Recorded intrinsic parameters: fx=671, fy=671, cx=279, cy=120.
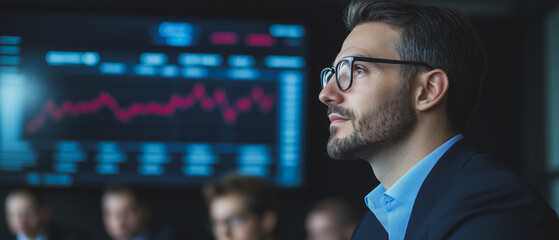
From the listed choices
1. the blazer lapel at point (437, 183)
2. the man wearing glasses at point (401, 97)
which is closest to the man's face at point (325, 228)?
the man wearing glasses at point (401, 97)

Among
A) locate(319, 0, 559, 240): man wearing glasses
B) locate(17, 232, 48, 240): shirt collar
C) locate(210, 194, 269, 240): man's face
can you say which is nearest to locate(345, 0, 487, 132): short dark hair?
locate(319, 0, 559, 240): man wearing glasses

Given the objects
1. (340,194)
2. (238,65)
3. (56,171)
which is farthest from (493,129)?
(56,171)

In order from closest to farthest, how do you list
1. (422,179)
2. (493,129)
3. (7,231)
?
(422,179) < (7,231) < (493,129)

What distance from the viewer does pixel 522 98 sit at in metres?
4.59

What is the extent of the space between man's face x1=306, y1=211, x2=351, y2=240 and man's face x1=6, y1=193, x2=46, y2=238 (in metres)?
1.70

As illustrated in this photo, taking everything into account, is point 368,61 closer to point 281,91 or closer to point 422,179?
point 422,179

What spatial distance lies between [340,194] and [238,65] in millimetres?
1099

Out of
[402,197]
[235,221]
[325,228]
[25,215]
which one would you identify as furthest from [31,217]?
[402,197]

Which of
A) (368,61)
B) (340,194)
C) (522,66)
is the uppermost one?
(368,61)

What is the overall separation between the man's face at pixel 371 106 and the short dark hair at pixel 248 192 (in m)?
1.31

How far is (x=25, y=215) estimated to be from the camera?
4070 mm

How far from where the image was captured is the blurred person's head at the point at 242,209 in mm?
2705

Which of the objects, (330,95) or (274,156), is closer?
(330,95)

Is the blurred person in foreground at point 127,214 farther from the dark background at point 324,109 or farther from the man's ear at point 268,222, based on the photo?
the man's ear at point 268,222
